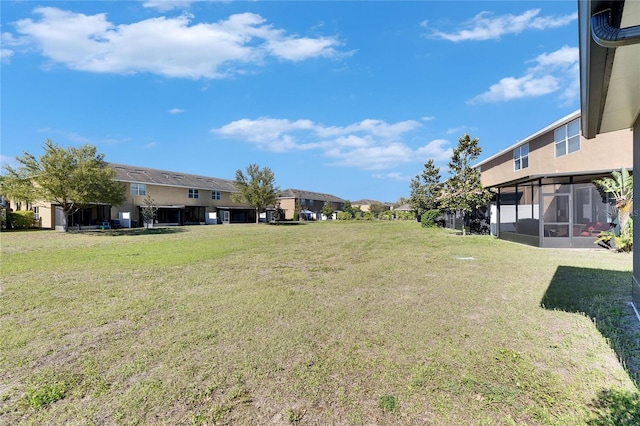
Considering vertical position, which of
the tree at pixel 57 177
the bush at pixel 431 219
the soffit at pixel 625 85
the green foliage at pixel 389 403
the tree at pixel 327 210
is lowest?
the green foliage at pixel 389 403

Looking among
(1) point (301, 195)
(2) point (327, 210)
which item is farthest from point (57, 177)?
(2) point (327, 210)

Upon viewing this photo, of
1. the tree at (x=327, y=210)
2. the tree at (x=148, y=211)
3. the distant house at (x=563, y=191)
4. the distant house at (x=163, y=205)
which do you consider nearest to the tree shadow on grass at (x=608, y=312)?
the distant house at (x=563, y=191)

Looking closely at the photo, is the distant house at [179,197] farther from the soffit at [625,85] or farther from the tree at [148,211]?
the soffit at [625,85]

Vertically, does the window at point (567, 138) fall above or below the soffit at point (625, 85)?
above

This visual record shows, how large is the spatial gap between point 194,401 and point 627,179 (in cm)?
1748

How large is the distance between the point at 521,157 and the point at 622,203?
12.5 m

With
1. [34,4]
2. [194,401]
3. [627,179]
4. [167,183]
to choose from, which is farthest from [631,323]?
[167,183]

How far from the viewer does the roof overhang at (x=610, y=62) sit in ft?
7.86

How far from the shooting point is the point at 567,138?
60.8 feet

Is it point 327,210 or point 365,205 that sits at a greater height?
point 365,205

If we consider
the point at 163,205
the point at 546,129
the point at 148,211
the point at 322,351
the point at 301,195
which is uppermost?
the point at 546,129

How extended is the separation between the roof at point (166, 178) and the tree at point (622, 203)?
40.3m

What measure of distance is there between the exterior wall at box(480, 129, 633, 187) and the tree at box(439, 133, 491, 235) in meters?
1.57

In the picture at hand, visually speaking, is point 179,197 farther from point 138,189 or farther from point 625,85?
point 625,85
